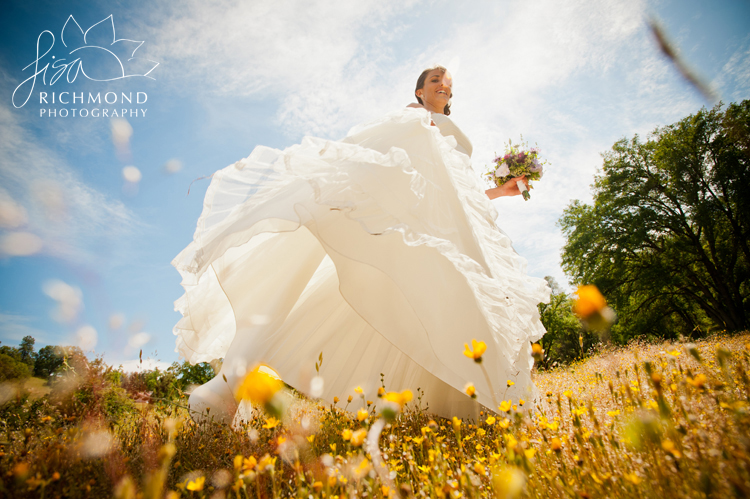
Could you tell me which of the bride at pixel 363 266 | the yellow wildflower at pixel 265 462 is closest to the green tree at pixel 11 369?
the bride at pixel 363 266

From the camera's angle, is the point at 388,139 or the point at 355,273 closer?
the point at 355,273

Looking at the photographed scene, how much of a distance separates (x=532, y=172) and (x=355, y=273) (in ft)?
13.2

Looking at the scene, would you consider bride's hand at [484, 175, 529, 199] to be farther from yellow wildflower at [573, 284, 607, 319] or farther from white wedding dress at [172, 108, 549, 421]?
yellow wildflower at [573, 284, 607, 319]

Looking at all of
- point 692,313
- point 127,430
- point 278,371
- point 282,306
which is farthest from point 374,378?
point 692,313

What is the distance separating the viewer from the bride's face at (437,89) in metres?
4.45

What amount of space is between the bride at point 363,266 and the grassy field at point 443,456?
1.38 feet

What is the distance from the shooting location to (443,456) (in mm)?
1450

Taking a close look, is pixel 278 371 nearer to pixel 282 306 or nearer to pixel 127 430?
pixel 282 306

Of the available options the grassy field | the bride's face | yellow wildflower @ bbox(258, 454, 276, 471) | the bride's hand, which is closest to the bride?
the grassy field

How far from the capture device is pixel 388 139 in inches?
106

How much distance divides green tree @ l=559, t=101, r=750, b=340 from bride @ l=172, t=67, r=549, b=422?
1827 cm

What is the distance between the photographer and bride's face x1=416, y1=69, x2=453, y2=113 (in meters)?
4.45

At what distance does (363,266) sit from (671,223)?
2165cm

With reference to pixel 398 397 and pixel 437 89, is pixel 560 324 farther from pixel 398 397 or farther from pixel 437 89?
pixel 398 397
